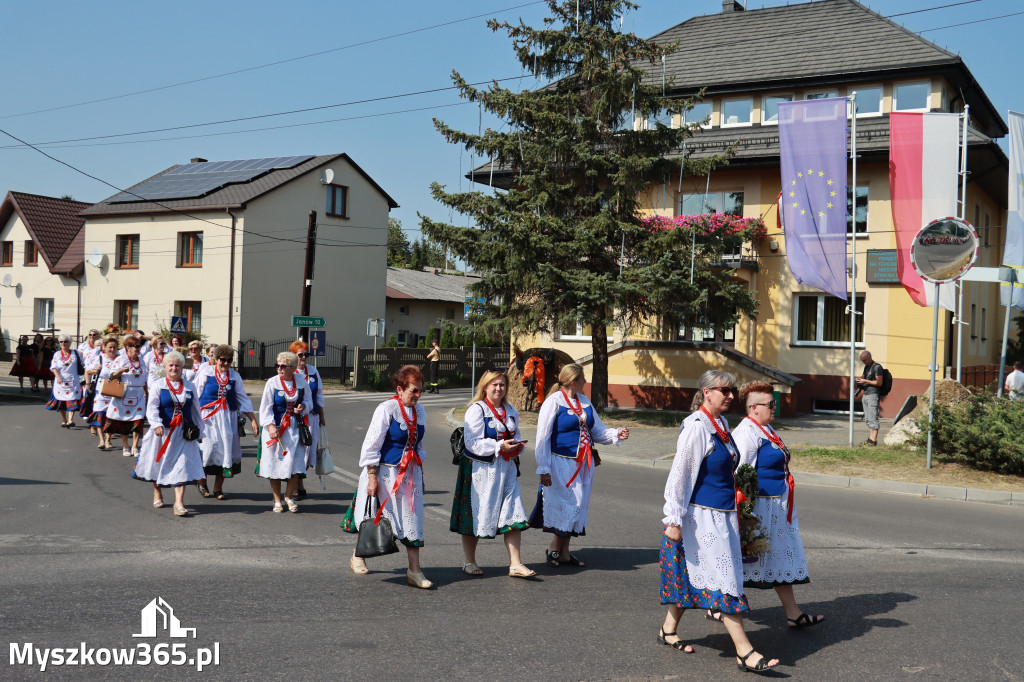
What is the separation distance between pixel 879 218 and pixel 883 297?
2041mm

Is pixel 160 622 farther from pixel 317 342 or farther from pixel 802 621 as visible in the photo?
pixel 317 342

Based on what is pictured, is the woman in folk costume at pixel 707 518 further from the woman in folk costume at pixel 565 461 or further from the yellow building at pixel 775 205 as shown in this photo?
the yellow building at pixel 775 205

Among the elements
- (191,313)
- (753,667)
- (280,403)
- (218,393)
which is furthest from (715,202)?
(191,313)

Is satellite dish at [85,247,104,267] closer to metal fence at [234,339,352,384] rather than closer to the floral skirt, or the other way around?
metal fence at [234,339,352,384]

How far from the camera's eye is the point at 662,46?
1989cm

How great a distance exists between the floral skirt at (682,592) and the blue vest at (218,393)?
21.6 ft

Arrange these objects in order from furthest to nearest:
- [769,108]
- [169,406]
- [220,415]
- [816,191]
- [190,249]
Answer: [190,249] → [769,108] → [816,191] → [220,415] → [169,406]

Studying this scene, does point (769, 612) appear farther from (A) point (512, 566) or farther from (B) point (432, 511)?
(B) point (432, 511)

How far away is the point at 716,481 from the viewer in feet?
16.9

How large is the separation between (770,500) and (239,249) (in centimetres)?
Answer: 3325

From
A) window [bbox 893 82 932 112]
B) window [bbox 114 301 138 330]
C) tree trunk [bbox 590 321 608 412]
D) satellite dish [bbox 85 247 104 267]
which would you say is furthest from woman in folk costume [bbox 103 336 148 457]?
satellite dish [bbox 85 247 104 267]

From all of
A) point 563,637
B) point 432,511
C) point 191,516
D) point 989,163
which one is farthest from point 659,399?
point 563,637

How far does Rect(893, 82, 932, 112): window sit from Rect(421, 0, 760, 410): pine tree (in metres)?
6.68

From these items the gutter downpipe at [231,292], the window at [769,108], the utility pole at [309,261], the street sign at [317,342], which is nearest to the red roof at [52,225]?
the gutter downpipe at [231,292]
